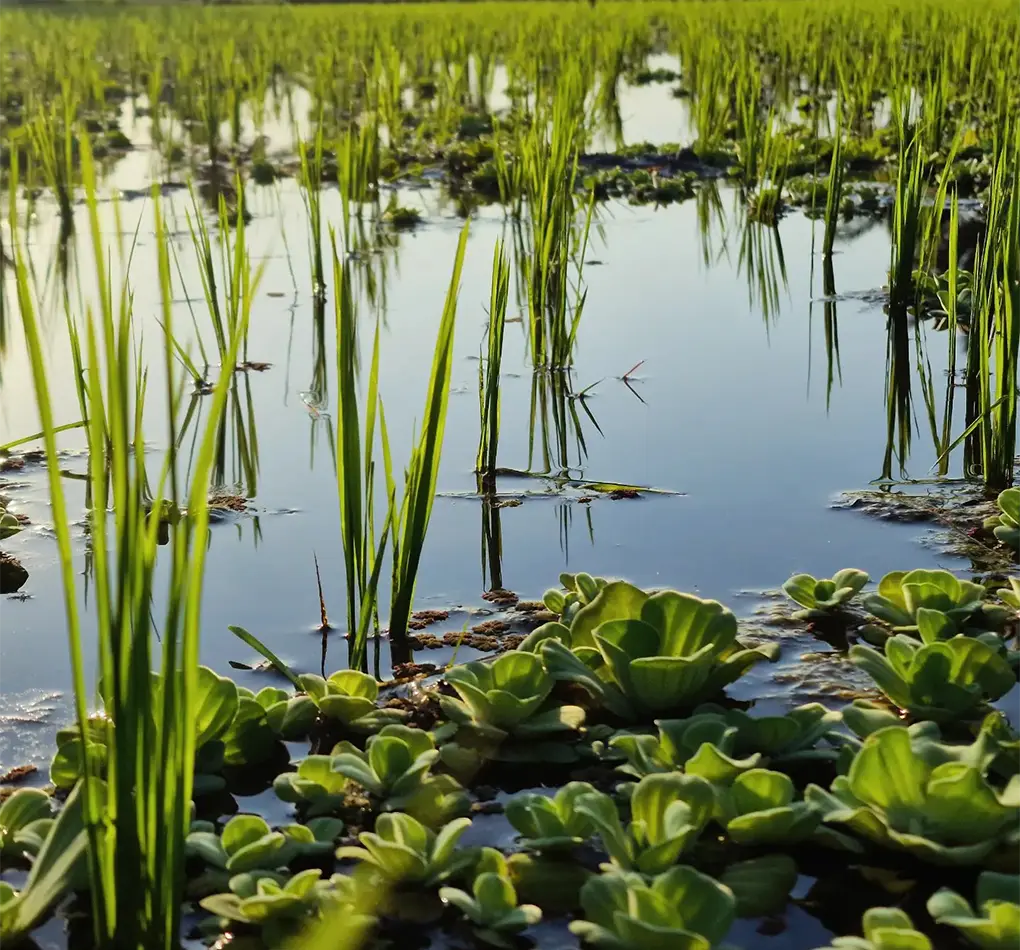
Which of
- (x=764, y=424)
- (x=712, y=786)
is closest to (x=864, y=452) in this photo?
(x=764, y=424)

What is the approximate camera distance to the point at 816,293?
373 centimetres

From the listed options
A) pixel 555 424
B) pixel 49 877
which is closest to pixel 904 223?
pixel 555 424

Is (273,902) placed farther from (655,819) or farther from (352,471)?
(352,471)

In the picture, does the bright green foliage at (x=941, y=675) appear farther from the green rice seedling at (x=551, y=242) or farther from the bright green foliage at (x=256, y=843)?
the green rice seedling at (x=551, y=242)

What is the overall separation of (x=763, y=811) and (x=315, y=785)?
0.48 meters

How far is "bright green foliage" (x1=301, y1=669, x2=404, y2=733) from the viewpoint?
155 centimetres

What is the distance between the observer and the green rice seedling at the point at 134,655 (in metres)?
0.93

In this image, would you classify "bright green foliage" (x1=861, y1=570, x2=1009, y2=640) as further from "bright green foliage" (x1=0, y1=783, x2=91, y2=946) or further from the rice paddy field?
"bright green foliage" (x1=0, y1=783, x2=91, y2=946)

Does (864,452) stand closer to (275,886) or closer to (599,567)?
(599,567)

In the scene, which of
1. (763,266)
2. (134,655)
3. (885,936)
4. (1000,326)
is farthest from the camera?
(763,266)

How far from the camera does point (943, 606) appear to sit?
1.74 metres

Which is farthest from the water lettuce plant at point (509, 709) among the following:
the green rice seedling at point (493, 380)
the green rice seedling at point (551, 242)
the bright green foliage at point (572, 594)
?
the green rice seedling at point (551, 242)

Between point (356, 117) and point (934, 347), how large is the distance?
5156 millimetres

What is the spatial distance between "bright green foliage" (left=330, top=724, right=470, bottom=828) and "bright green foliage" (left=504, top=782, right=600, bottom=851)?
0.09 m
